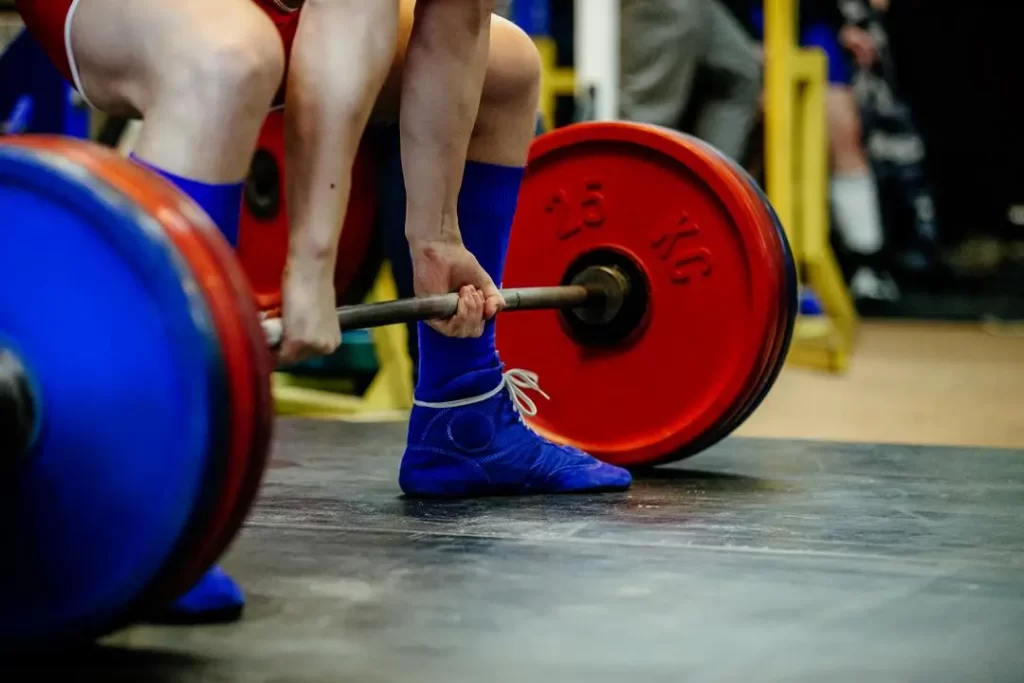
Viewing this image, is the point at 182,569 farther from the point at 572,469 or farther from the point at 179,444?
the point at 572,469

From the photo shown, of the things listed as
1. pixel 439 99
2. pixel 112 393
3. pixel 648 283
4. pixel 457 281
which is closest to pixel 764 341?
pixel 648 283

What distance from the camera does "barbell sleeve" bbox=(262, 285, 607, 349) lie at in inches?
46.8

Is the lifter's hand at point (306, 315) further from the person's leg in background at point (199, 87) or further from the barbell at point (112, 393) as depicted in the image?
the barbell at point (112, 393)

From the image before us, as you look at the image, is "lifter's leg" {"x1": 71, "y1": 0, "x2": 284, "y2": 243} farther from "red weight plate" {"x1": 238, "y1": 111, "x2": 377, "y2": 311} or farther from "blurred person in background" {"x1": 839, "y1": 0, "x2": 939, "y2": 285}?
"blurred person in background" {"x1": 839, "y1": 0, "x2": 939, "y2": 285}

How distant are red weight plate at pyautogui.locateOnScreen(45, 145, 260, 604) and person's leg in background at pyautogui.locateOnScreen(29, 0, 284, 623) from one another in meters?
0.14

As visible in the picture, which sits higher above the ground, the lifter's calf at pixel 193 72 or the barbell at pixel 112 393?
the lifter's calf at pixel 193 72

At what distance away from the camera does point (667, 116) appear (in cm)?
358

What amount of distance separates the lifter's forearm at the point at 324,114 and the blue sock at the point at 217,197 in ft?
0.22

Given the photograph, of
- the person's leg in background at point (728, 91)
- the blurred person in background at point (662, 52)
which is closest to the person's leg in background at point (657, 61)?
the blurred person in background at point (662, 52)

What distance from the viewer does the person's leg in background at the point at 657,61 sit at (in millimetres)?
3549

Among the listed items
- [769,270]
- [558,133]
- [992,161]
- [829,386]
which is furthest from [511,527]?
[992,161]

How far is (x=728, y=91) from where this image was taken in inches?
154

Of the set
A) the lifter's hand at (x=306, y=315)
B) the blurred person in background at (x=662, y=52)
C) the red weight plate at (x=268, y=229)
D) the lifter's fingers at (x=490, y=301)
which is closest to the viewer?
the lifter's hand at (x=306, y=315)

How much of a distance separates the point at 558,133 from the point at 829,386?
1938 millimetres
